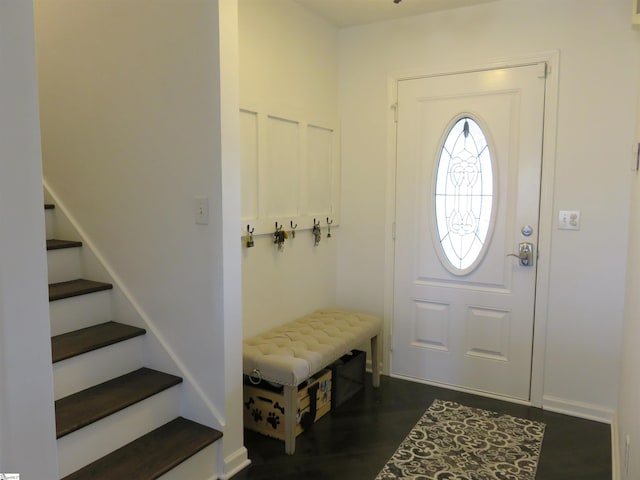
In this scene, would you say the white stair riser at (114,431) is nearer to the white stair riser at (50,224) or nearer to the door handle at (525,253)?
the white stair riser at (50,224)

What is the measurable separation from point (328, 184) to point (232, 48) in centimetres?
147

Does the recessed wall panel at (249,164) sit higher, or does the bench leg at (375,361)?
the recessed wall panel at (249,164)

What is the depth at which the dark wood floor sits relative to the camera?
7.62 feet

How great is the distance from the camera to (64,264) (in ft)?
8.46

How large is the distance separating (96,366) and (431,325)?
82.7 inches

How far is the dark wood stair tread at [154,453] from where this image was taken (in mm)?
1894

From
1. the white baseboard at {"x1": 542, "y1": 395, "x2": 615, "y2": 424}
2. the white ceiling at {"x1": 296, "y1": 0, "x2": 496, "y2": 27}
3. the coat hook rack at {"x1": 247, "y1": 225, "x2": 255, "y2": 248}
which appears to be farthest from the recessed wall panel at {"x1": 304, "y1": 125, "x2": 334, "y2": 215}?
the white baseboard at {"x1": 542, "y1": 395, "x2": 615, "y2": 424}

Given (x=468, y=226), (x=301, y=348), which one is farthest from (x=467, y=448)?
(x=468, y=226)

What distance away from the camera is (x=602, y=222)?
108 inches

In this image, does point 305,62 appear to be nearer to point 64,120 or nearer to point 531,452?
point 64,120

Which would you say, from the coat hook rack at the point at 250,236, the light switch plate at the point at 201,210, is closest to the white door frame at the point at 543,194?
the coat hook rack at the point at 250,236

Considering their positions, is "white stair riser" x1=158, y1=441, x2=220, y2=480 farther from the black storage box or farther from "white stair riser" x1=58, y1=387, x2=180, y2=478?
the black storage box

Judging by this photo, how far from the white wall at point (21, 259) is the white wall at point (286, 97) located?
64.4 inches

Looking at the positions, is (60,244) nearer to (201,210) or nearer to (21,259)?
(201,210)
